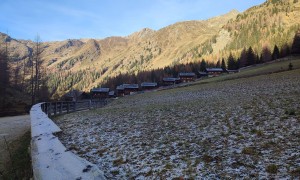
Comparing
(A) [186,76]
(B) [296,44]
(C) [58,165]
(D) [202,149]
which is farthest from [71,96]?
(B) [296,44]

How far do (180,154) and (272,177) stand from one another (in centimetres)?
281

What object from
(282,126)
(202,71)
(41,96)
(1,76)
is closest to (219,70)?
(202,71)

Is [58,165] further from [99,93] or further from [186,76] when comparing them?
[186,76]

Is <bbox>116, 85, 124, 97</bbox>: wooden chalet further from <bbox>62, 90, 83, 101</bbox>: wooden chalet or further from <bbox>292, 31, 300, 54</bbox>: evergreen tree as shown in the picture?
<bbox>292, 31, 300, 54</bbox>: evergreen tree

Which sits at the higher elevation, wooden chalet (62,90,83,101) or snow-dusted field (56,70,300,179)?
snow-dusted field (56,70,300,179)

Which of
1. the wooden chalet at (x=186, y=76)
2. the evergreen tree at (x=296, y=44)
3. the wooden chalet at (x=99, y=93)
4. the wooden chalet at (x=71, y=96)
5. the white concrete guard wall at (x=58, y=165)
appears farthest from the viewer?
the wooden chalet at (x=186, y=76)

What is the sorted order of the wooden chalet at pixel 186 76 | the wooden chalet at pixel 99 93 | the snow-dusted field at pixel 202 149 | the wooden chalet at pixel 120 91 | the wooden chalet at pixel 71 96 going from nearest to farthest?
the snow-dusted field at pixel 202 149 < the wooden chalet at pixel 71 96 < the wooden chalet at pixel 99 93 < the wooden chalet at pixel 120 91 < the wooden chalet at pixel 186 76

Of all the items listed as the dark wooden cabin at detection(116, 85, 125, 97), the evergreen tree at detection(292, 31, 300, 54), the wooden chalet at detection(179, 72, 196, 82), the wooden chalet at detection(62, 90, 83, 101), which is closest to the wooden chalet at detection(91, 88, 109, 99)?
the dark wooden cabin at detection(116, 85, 125, 97)

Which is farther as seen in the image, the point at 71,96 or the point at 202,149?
the point at 71,96

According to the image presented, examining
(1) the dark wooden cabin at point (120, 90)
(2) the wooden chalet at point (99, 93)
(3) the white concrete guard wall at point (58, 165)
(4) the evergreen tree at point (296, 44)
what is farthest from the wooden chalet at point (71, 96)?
(4) the evergreen tree at point (296, 44)

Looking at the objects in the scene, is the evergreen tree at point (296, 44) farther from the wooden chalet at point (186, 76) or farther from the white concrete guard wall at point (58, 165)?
the white concrete guard wall at point (58, 165)

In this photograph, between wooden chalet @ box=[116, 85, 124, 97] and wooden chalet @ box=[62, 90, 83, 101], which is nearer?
wooden chalet @ box=[62, 90, 83, 101]

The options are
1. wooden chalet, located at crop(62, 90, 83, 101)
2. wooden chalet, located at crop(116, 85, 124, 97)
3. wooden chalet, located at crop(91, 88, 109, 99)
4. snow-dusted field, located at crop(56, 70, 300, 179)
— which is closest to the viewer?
snow-dusted field, located at crop(56, 70, 300, 179)

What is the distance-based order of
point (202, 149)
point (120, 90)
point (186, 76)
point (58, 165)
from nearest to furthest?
point (58, 165) < point (202, 149) < point (186, 76) < point (120, 90)
